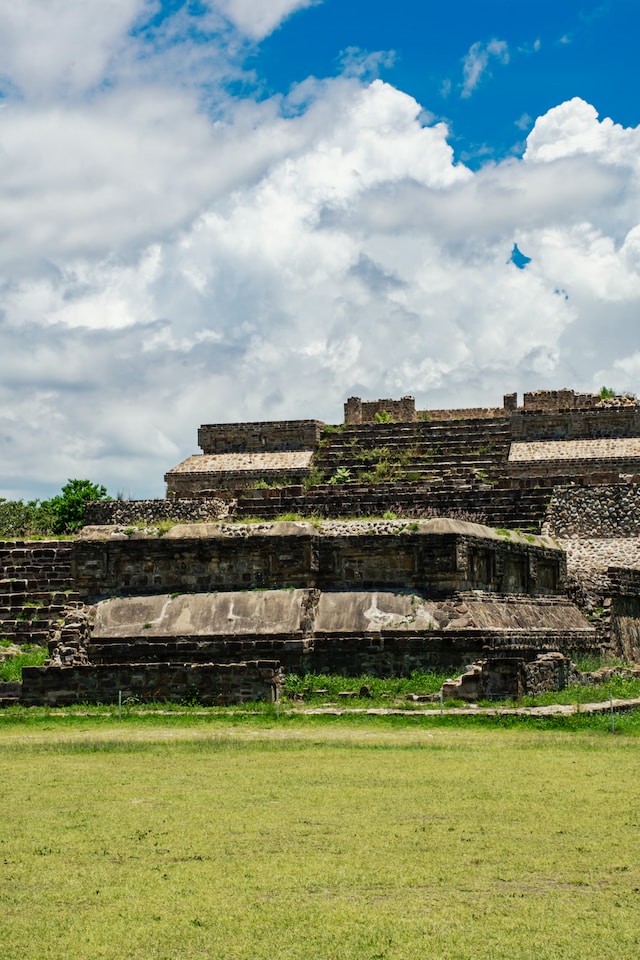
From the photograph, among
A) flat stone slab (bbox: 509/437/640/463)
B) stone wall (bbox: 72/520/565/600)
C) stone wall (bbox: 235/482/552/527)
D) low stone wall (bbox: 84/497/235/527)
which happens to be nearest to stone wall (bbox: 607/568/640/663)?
stone wall (bbox: 235/482/552/527)

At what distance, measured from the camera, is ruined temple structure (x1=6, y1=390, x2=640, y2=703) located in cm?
1650

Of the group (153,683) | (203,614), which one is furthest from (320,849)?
(203,614)

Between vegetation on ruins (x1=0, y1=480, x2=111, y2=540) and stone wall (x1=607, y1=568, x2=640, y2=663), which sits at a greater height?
vegetation on ruins (x1=0, y1=480, x2=111, y2=540)

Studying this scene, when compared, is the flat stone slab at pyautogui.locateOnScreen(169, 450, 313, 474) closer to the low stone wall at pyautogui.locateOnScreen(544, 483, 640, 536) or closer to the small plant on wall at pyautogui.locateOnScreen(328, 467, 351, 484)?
the small plant on wall at pyautogui.locateOnScreen(328, 467, 351, 484)

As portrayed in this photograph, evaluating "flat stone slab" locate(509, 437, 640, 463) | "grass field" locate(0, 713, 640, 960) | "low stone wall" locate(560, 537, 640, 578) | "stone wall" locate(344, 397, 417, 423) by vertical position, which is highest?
"stone wall" locate(344, 397, 417, 423)

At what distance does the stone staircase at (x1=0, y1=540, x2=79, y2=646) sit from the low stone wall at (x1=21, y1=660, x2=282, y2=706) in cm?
239

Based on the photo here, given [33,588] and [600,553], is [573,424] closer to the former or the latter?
[600,553]

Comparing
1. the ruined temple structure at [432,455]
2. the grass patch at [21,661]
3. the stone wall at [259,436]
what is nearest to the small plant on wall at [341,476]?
the ruined temple structure at [432,455]

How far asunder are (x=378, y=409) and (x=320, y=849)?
1169 inches

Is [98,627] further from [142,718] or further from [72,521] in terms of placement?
[72,521]

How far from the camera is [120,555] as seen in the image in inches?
746

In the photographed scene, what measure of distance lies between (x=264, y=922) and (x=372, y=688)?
33.8ft

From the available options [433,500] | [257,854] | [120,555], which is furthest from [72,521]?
[257,854]

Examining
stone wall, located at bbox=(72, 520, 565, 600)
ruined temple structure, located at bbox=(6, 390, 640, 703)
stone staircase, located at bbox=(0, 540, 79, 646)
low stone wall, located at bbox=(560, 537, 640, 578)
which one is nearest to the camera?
ruined temple structure, located at bbox=(6, 390, 640, 703)
